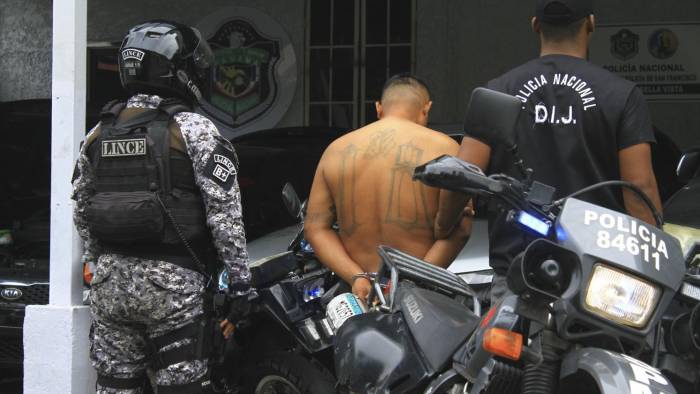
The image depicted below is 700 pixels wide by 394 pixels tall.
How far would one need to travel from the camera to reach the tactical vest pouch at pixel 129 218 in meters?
3.66

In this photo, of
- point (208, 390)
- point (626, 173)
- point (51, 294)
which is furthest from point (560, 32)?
point (51, 294)

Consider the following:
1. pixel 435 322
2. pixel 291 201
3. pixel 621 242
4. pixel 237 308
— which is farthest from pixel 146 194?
pixel 621 242

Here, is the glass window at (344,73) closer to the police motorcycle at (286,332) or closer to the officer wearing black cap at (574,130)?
the police motorcycle at (286,332)

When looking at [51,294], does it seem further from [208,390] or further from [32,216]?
[32,216]

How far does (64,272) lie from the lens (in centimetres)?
512

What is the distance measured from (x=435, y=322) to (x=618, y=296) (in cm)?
69

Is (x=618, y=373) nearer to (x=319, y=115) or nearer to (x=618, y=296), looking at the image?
(x=618, y=296)

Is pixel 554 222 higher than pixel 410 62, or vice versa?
pixel 410 62

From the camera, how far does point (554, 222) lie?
7.57 ft

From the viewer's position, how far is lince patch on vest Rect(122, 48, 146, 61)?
3857mm

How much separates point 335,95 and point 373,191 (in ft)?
25.4

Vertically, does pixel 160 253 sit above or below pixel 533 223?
below

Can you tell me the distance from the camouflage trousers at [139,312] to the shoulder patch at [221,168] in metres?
0.36

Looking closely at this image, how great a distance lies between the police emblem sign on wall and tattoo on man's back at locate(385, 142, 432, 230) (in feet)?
25.2
